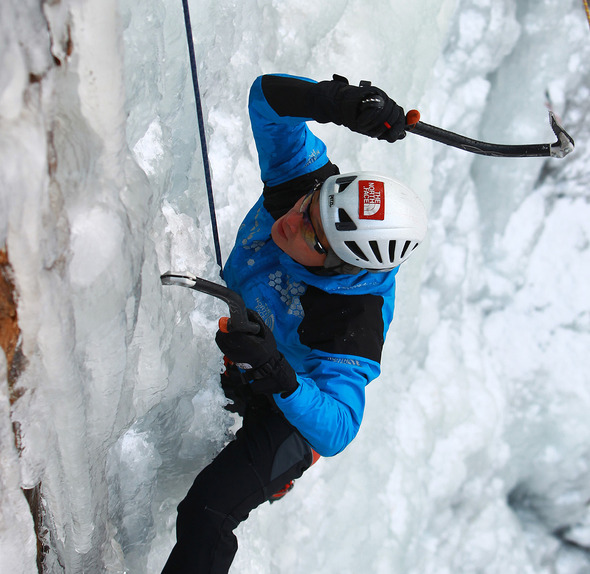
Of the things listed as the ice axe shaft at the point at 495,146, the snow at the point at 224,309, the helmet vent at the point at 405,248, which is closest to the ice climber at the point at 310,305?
the helmet vent at the point at 405,248

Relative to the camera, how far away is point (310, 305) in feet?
5.98

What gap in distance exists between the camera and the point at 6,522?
1041 mm

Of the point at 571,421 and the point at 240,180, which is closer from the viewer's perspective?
the point at 240,180

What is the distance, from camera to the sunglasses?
1.74m

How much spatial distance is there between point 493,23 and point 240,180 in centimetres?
242

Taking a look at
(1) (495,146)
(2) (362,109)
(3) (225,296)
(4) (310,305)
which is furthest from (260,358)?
(1) (495,146)

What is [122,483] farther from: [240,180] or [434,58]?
[434,58]

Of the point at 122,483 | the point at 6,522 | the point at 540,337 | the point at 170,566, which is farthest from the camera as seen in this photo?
the point at 540,337

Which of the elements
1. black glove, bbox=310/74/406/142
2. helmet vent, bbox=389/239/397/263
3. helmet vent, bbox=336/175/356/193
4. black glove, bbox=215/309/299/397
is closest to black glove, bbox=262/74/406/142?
black glove, bbox=310/74/406/142

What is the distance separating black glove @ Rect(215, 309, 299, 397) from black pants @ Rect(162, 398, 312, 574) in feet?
1.16

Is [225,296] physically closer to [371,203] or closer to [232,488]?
[371,203]

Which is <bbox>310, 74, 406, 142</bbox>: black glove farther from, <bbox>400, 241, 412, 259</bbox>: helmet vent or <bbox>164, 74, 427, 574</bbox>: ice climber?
<bbox>400, 241, 412, 259</bbox>: helmet vent

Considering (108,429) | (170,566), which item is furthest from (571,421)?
(108,429)

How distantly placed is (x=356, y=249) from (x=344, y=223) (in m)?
0.08
